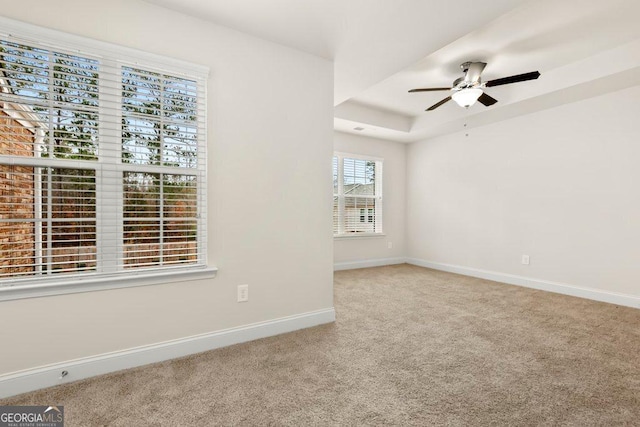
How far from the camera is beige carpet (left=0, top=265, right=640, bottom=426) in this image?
4.93ft

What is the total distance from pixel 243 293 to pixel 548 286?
4.00 metres

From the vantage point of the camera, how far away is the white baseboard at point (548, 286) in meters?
3.32

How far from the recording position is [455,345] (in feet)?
7.55

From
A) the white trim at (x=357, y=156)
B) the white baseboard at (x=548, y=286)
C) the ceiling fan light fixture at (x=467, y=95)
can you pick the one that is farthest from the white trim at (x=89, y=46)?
the white baseboard at (x=548, y=286)

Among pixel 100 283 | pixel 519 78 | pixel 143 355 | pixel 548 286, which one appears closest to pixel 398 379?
pixel 143 355

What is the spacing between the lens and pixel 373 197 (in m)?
5.59

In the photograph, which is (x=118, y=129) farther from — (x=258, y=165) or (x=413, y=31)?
(x=413, y=31)

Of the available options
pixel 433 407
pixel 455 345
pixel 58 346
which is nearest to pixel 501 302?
pixel 455 345

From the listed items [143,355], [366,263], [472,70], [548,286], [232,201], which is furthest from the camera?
[366,263]

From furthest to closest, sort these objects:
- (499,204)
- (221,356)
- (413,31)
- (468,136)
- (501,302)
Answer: (468,136) < (499,204) < (501,302) < (413,31) < (221,356)

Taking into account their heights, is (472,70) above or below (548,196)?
above

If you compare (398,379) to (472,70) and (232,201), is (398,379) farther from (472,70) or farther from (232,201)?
(472,70)

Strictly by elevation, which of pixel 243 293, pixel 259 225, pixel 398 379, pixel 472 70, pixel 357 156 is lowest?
pixel 398 379

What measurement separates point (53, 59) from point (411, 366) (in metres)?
2.98
